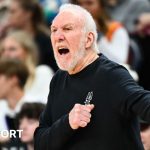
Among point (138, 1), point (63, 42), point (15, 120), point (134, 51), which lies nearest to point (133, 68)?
point (134, 51)

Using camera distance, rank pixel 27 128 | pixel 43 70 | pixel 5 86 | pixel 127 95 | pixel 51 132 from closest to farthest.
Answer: pixel 127 95 < pixel 51 132 < pixel 27 128 < pixel 5 86 < pixel 43 70

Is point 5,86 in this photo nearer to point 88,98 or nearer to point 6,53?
point 6,53

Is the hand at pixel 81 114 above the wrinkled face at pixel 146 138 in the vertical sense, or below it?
above

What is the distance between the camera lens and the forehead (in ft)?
11.5

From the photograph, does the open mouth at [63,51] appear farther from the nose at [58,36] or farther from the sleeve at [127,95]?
the sleeve at [127,95]

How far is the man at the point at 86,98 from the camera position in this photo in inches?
129

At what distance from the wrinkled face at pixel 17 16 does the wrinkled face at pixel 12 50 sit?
0.56 m

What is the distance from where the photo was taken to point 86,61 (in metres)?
3.52

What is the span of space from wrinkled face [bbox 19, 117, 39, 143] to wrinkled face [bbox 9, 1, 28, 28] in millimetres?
2335

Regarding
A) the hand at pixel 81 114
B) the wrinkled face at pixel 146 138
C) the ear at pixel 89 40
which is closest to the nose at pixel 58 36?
the ear at pixel 89 40

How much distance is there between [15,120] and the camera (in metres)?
5.43

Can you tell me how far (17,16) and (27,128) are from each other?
2563mm

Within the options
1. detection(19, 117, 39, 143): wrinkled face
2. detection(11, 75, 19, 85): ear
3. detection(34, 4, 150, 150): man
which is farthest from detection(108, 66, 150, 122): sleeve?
detection(11, 75, 19, 85): ear

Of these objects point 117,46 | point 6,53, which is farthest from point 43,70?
point 117,46
